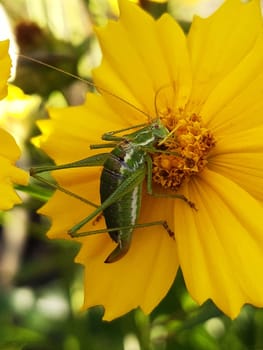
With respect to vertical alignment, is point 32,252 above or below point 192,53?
below

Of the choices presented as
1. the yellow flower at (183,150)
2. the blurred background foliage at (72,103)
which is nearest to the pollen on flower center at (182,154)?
the yellow flower at (183,150)

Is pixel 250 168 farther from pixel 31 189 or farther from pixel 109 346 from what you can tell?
pixel 109 346

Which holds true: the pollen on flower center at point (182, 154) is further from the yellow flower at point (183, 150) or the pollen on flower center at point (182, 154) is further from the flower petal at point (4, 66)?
the flower petal at point (4, 66)

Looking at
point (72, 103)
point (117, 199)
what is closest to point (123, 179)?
point (117, 199)

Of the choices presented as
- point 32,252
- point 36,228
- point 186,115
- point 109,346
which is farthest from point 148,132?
point 32,252

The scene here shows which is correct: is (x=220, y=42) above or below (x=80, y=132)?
above

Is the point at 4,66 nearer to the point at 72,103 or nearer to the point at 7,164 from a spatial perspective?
the point at 7,164
